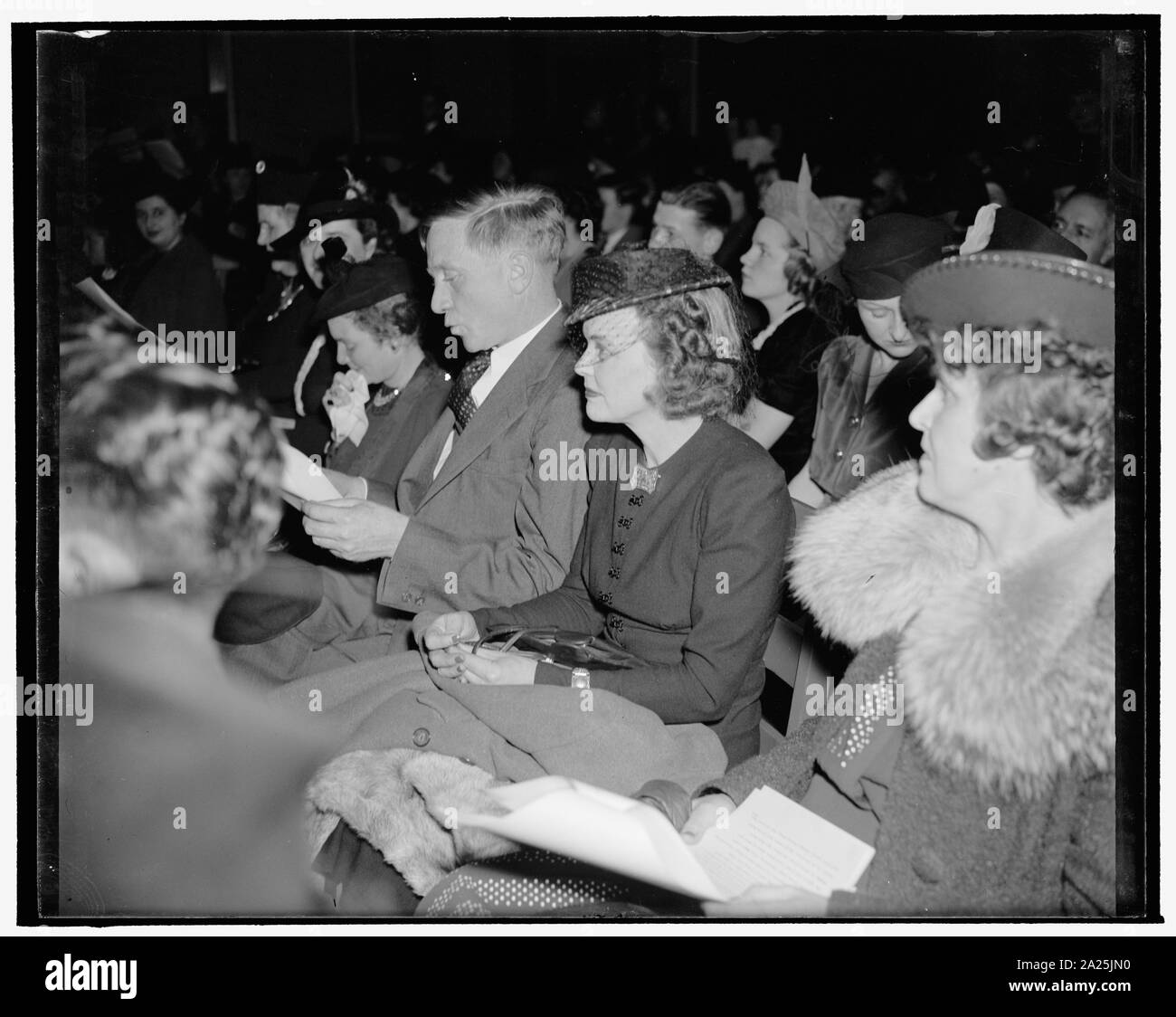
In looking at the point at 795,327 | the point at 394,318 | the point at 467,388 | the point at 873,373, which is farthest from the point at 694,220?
the point at 394,318

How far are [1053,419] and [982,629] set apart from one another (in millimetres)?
407

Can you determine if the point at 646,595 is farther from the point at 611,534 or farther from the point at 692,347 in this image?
the point at 692,347

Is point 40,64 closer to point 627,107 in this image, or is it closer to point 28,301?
point 28,301

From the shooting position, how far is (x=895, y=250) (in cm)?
286

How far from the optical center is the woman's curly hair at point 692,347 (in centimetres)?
268

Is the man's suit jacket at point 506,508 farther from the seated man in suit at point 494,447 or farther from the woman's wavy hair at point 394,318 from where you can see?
the woman's wavy hair at point 394,318

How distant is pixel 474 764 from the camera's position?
8.94 ft

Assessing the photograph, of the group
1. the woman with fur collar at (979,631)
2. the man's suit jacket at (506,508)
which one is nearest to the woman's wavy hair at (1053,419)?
the woman with fur collar at (979,631)

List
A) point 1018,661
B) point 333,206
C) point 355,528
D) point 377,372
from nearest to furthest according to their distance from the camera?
1. point 1018,661
2. point 355,528
3. point 333,206
4. point 377,372

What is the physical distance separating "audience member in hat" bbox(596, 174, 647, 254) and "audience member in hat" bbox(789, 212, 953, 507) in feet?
1.87

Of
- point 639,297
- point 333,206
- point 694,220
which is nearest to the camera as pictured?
point 639,297
